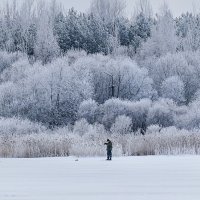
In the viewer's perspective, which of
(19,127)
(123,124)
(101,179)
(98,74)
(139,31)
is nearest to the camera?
(101,179)

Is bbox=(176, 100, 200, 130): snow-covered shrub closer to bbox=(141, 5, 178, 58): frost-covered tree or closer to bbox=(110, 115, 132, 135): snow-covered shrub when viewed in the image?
bbox=(110, 115, 132, 135): snow-covered shrub

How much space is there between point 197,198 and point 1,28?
2555 inches

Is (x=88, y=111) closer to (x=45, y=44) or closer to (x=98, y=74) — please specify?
(x=98, y=74)

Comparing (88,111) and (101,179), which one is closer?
(101,179)

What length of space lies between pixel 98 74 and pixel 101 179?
4169 centimetres

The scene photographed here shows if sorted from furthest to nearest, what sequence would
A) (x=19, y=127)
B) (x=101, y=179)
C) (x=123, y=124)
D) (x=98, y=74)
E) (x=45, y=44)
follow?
1. (x=45, y=44)
2. (x=98, y=74)
3. (x=123, y=124)
4. (x=19, y=127)
5. (x=101, y=179)

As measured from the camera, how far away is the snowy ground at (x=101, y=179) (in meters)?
11.0

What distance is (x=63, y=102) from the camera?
5038 cm

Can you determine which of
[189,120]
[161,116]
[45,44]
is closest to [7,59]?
[45,44]

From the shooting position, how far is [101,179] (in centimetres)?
1409

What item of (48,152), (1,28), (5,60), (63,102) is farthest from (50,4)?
(48,152)

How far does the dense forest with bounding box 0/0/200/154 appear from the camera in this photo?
4397 cm

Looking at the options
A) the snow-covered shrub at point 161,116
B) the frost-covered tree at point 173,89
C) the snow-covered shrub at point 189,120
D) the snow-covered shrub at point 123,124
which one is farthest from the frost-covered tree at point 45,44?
the snow-covered shrub at point 189,120

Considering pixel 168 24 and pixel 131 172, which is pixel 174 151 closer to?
pixel 131 172
